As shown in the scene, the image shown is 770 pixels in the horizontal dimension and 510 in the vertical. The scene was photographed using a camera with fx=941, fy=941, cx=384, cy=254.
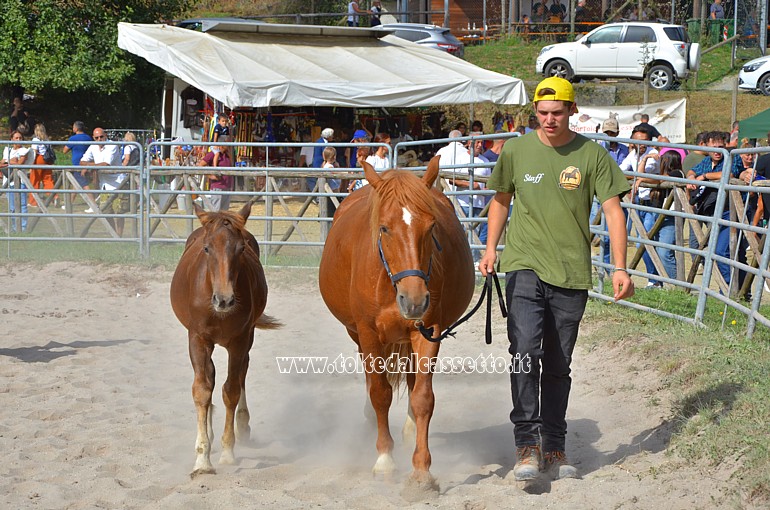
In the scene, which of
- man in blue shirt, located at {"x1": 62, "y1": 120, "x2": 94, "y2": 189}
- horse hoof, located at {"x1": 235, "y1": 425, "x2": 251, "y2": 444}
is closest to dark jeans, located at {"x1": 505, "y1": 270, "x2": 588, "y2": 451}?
horse hoof, located at {"x1": 235, "y1": 425, "x2": 251, "y2": 444}

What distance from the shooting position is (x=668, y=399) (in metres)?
6.20

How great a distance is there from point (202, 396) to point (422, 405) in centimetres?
143

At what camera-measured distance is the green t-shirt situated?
4867 mm

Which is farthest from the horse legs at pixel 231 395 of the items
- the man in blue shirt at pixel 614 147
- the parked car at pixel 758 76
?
the parked car at pixel 758 76

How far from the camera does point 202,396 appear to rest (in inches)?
222

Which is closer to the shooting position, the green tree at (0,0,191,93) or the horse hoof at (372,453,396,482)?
the horse hoof at (372,453,396,482)

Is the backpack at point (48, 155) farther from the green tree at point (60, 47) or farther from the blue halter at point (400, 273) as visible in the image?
the blue halter at point (400, 273)

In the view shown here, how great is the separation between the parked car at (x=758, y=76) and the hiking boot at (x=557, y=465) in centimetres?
2282

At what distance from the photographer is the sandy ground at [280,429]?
4.84 meters

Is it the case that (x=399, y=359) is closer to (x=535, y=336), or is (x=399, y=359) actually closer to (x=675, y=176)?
(x=535, y=336)

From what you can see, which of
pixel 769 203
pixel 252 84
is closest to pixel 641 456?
pixel 769 203

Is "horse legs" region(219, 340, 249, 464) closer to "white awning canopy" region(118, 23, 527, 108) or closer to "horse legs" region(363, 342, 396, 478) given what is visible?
"horse legs" region(363, 342, 396, 478)

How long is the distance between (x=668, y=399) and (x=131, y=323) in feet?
18.2

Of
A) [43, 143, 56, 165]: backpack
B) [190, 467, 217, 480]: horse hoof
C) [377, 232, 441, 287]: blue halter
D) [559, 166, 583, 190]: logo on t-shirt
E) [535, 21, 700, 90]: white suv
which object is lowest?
[190, 467, 217, 480]: horse hoof
